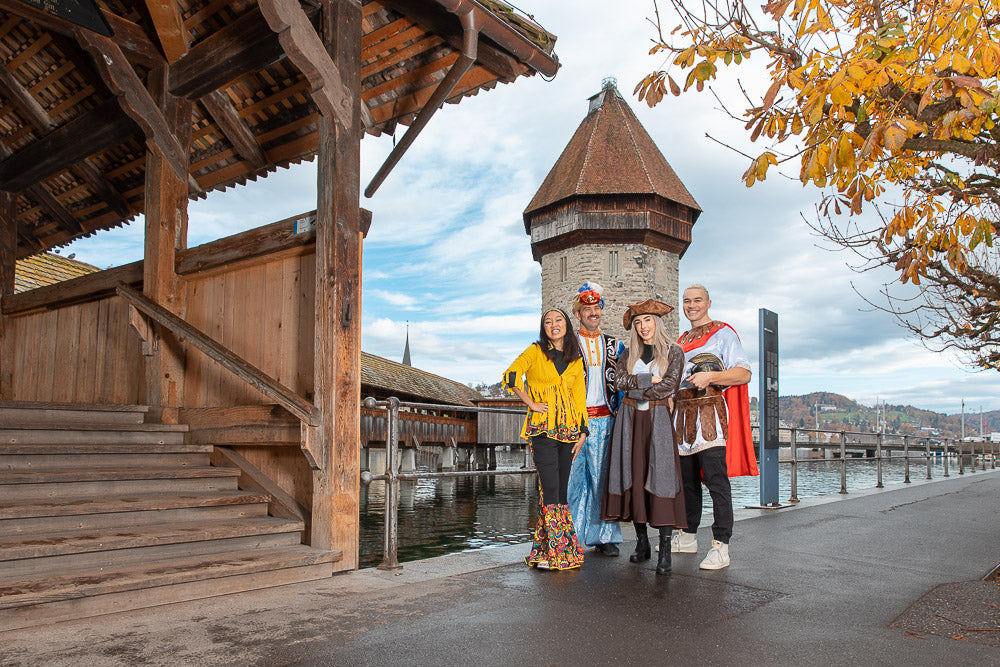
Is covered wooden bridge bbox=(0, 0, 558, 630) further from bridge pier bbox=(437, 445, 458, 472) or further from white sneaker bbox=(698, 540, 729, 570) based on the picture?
bridge pier bbox=(437, 445, 458, 472)

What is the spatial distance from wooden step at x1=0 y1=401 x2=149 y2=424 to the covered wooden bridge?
15 mm

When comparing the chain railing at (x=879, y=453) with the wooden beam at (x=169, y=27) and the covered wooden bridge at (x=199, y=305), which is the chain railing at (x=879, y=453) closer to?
the covered wooden bridge at (x=199, y=305)

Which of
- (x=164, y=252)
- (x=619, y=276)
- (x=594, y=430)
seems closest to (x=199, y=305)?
(x=164, y=252)

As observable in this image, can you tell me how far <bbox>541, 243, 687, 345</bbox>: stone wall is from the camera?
1211 inches

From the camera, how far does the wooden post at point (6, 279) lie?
7137mm

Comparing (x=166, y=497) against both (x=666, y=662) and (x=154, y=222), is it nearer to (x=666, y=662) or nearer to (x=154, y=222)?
(x=154, y=222)

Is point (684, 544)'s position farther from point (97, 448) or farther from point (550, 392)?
point (97, 448)

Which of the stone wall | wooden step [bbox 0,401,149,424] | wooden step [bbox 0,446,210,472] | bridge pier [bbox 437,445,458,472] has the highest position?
the stone wall

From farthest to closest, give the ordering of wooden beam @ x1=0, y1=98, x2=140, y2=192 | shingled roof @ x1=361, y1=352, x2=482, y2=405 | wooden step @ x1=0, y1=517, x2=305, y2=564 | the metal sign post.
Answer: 1. shingled roof @ x1=361, y1=352, x2=482, y2=405
2. the metal sign post
3. wooden beam @ x1=0, y1=98, x2=140, y2=192
4. wooden step @ x1=0, y1=517, x2=305, y2=564

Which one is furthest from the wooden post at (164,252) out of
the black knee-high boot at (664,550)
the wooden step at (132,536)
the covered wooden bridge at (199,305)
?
the black knee-high boot at (664,550)

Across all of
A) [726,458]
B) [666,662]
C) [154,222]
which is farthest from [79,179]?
[666,662]

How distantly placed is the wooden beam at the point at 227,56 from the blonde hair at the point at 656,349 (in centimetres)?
295

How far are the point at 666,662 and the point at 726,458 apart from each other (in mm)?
2009

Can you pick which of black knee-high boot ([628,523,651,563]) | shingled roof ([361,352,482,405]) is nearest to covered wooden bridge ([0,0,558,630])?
black knee-high boot ([628,523,651,563])
